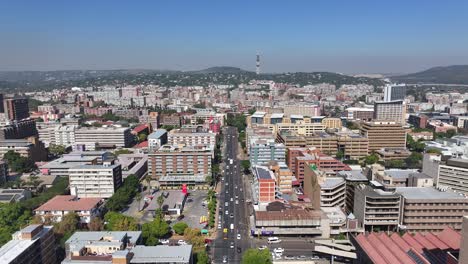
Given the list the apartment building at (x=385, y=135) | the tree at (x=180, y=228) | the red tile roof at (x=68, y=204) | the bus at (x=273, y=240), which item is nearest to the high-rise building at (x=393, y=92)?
the apartment building at (x=385, y=135)

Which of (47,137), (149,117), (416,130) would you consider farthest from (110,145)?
(416,130)

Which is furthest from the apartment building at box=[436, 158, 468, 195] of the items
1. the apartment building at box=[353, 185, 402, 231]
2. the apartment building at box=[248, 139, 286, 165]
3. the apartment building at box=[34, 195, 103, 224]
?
the apartment building at box=[34, 195, 103, 224]

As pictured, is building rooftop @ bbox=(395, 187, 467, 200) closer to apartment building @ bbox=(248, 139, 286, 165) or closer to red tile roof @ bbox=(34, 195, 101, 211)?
apartment building @ bbox=(248, 139, 286, 165)

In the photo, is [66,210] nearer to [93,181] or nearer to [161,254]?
[93,181]

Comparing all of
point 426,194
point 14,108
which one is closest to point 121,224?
point 426,194

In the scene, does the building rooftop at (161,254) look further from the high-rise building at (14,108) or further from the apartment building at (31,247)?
→ the high-rise building at (14,108)

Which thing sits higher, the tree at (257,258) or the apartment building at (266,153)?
the apartment building at (266,153)
